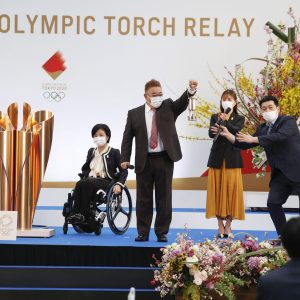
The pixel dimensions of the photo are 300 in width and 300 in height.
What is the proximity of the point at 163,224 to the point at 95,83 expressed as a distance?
312 cm

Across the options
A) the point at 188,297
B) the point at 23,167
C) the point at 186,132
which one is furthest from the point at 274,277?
the point at 186,132

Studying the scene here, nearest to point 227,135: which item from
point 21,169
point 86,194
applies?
point 86,194

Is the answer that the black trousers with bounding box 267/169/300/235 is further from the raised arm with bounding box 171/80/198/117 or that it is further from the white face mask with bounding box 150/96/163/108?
the white face mask with bounding box 150/96/163/108

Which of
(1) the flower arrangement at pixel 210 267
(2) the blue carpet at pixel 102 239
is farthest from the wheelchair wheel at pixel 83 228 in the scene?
(1) the flower arrangement at pixel 210 267

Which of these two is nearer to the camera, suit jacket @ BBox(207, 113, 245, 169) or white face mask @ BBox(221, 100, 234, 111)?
white face mask @ BBox(221, 100, 234, 111)

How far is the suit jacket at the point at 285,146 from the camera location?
522cm

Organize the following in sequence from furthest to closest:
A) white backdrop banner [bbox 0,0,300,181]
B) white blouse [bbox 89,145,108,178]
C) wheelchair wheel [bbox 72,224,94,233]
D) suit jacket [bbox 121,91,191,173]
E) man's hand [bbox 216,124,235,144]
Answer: white backdrop banner [bbox 0,0,300,181] → white blouse [bbox 89,145,108,178] → wheelchair wheel [bbox 72,224,94,233] → suit jacket [bbox 121,91,191,173] → man's hand [bbox 216,124,235,144]

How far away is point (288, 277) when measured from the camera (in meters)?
2.21

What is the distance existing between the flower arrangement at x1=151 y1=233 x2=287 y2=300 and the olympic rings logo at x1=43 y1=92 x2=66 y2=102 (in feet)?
14.2

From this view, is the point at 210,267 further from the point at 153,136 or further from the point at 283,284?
the point at 283,284

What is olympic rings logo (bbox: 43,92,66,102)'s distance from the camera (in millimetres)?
8422

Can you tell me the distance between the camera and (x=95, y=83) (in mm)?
8500

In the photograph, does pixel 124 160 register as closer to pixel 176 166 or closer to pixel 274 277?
pixel 176 166

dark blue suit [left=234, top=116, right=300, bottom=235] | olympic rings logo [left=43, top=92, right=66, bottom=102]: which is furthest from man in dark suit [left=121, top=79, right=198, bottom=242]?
olympic rings logo [left=43, top=92, right=66, bottom=102]
